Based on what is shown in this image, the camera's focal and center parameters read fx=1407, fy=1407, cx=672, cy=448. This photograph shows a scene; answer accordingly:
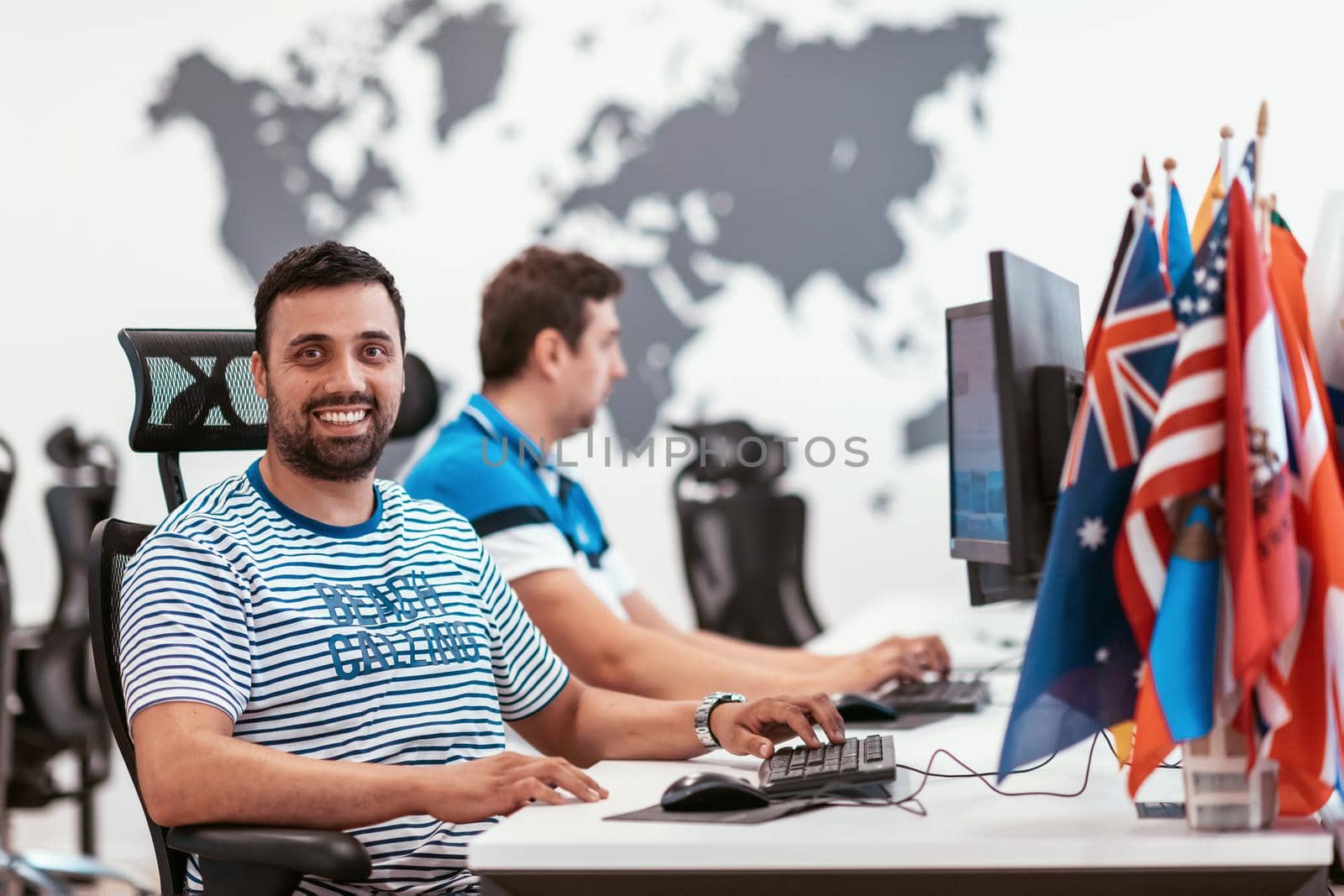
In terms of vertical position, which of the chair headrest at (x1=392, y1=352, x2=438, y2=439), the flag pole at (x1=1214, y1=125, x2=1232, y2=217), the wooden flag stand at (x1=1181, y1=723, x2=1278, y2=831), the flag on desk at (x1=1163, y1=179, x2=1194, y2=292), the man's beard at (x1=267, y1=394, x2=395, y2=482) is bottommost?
the wooden flag stand at (x1=1181, y1=723, x2=1278, y2=831)

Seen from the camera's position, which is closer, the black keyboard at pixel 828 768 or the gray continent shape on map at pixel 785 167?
the black keyboard at pixel 828 768

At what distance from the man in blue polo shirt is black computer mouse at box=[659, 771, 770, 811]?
29.8 inches

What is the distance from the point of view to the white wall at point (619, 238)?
14.4 ft

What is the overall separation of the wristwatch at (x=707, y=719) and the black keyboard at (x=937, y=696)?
1.48 feet

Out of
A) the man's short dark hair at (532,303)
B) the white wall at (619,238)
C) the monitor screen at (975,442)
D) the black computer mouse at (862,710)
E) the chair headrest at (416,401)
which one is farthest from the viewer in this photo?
the white wall at (619,238)

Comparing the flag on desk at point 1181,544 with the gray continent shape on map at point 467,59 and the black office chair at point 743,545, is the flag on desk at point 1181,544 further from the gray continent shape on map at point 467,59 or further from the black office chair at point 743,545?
the gray continent shape on map at point 467,59

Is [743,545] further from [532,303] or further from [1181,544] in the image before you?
[1181,544]

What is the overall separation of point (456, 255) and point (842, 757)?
3.48 meters

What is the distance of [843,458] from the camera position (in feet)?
14.8

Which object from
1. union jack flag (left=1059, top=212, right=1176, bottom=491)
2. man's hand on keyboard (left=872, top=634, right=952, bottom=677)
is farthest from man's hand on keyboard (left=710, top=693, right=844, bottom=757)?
man's hand on keyboard (left=872, top=634, right=952, bottom=677)

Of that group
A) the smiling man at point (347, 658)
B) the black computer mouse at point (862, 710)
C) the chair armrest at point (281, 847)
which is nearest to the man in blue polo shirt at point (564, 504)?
the black computer mouse at point (862, 710)

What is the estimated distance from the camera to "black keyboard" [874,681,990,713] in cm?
192

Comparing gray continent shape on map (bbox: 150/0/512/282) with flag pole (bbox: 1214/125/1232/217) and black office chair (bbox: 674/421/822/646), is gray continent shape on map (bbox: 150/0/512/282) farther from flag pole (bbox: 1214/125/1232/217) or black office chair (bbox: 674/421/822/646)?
flag pole (bbox: 1214/125/1232/217)

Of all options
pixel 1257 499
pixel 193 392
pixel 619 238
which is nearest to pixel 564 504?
pixel 193 392
